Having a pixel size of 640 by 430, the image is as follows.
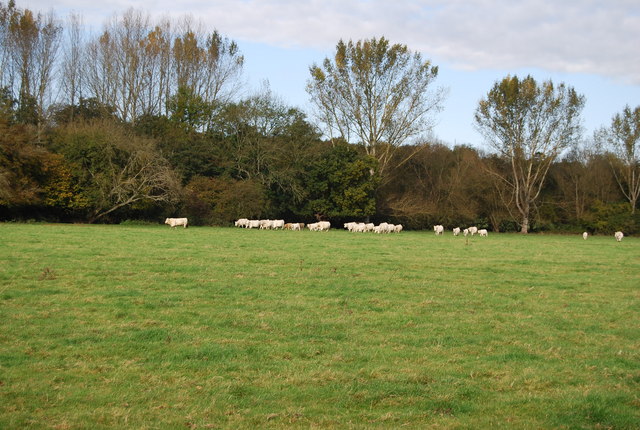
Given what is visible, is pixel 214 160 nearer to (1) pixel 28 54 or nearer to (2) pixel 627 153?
(1) pixel 28 54

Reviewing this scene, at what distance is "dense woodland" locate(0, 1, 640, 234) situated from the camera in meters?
37.1

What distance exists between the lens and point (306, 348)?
24.6ft

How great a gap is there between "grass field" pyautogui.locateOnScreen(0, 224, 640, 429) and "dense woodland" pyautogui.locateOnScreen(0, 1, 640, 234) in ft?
77.2

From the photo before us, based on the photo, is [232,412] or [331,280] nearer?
[232,412]

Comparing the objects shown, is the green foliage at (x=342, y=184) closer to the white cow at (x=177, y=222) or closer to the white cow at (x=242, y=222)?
the white cow at (x=242, y=222)

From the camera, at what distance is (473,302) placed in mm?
11266

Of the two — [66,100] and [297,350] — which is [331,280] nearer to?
[297,350]

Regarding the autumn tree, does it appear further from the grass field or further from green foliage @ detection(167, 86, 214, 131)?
the grass field

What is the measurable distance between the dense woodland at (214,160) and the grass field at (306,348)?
77.2ft

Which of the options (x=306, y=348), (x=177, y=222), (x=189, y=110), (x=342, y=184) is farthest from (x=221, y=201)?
(x=306, y=348)

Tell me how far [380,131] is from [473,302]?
38355mm

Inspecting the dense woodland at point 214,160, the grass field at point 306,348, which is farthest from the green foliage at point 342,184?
the grass field at point 306,348

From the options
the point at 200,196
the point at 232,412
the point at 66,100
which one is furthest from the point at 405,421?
the point at 66,100

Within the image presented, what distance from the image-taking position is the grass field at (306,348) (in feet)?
17.4
